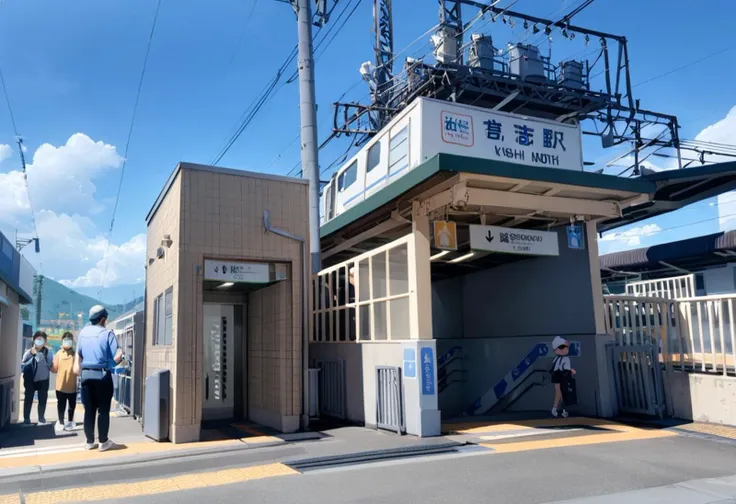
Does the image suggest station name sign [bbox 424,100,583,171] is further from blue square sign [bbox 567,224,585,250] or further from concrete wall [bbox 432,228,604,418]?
concrete wall [bbox 432,228,604,418]

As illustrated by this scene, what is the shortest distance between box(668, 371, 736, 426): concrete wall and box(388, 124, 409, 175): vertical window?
6049mm

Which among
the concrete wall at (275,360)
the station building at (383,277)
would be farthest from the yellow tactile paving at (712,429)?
the concrete wall at (275,360)

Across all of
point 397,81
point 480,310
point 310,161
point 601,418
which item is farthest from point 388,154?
point 397,81

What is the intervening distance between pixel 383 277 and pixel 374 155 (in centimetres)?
334

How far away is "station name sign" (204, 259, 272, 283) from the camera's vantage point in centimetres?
927

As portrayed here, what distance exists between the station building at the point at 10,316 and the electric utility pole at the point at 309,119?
5814mm

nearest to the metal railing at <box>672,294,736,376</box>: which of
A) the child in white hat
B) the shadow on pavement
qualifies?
the child in white hat

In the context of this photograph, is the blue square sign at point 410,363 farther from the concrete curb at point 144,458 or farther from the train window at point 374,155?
the train window at point 374,155

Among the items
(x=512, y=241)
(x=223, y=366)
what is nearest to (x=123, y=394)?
(x=223, y=366)

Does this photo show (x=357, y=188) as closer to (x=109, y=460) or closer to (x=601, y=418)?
(x=601, y=418)

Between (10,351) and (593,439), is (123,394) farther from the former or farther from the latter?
(593,439)

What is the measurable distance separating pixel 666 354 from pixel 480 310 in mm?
4681

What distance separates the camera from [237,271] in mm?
9539

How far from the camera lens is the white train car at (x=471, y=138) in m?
9.64
